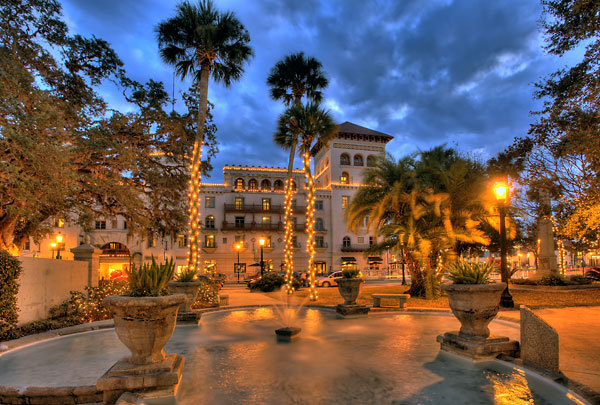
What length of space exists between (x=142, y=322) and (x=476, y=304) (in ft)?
18.5

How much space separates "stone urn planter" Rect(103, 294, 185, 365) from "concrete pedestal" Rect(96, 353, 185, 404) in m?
0.17

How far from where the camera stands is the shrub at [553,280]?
23.5 m

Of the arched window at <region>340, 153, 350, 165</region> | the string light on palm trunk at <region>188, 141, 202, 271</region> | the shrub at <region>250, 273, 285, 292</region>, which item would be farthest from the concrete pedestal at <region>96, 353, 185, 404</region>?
the arched window at <region>340, 153, 350, 165</region>

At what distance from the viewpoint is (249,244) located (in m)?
47.3

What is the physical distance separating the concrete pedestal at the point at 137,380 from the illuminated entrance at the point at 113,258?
40258 millimetres

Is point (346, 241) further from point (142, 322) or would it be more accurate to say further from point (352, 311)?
point (142, 322)

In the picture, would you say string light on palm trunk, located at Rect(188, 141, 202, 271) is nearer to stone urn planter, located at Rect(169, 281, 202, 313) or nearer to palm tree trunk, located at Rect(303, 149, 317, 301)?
stone urn planter, located at Rect(169, 281, 202, 313)

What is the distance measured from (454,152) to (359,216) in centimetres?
796

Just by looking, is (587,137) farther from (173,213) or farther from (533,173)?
(173,213)

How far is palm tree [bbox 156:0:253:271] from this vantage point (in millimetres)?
14750

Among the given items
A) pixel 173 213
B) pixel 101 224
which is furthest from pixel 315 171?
pixel 173 213

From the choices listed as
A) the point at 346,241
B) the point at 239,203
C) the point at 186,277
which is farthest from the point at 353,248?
the point at 186,277

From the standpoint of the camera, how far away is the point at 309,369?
5.86 m

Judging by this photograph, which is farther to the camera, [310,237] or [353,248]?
[353,248]
